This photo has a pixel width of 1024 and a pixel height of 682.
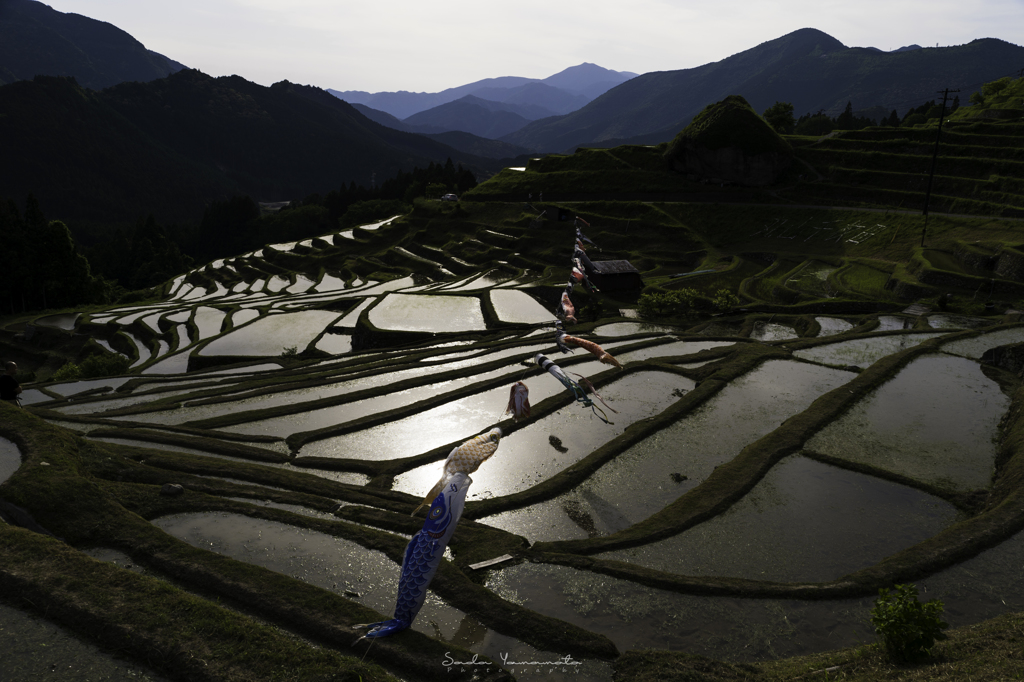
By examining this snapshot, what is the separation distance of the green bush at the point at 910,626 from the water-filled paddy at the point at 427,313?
29155 millimetres

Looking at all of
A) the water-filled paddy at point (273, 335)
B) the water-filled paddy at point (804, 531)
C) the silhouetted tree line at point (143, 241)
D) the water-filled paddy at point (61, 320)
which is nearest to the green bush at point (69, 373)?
the water-filled paddy at point (273, 335)

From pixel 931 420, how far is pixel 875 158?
62.9 m

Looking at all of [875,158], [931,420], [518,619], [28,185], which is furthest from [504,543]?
[28,185]

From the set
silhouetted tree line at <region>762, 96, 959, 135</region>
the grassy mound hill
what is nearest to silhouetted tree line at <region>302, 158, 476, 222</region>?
the grassy mound hill

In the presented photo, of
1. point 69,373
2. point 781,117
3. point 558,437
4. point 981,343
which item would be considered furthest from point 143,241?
point 981,343

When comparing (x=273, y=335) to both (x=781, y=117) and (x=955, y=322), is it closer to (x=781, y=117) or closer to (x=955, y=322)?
(x=955, y=322)

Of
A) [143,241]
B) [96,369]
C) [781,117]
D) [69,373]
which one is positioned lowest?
[69,373]

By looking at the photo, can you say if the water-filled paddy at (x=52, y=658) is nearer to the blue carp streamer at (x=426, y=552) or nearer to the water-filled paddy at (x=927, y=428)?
the blue carp streamer at (x=426, y=552)

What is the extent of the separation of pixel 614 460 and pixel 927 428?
11038mm

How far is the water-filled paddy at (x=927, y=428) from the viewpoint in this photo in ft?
53.9

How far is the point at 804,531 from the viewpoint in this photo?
1341 cm

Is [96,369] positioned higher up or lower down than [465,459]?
lower down

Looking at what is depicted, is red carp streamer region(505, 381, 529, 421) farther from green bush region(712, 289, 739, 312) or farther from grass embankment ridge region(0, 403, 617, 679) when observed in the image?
green bush region(712, 289, 739, 312)

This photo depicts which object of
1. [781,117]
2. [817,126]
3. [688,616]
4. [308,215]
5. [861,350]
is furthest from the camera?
[817,126]
